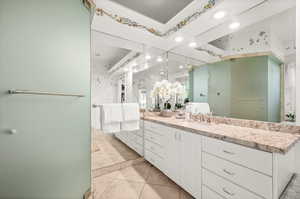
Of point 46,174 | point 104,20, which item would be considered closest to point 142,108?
point 104,20

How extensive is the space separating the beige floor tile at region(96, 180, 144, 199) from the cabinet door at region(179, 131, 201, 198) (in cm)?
56

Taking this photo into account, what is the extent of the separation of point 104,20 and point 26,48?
1.12m

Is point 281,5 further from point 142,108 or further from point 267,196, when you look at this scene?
point 142,108

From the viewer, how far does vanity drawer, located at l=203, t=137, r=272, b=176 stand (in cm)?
78

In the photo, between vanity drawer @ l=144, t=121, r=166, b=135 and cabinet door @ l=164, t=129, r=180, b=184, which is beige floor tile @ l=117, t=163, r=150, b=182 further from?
vanity drawer @ l=144, t=121, r=166, b=135

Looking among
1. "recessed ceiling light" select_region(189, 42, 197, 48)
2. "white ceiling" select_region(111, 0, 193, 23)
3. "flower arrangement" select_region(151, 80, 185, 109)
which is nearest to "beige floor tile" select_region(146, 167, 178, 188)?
"flower arrangement" select_region(151, 80, 185, 109)

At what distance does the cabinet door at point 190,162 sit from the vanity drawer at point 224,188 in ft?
0.31

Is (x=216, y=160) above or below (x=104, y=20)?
below

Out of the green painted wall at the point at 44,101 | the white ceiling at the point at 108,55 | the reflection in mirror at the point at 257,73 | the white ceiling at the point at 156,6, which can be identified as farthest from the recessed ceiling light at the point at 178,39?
the green painted wall at the point at 44,101

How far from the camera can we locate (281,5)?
122 cm

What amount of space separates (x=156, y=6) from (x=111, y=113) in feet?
5.16

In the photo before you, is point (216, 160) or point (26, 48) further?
point (216, 160)

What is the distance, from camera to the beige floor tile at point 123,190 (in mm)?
1399

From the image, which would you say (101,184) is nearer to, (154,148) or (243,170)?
(154,148)
